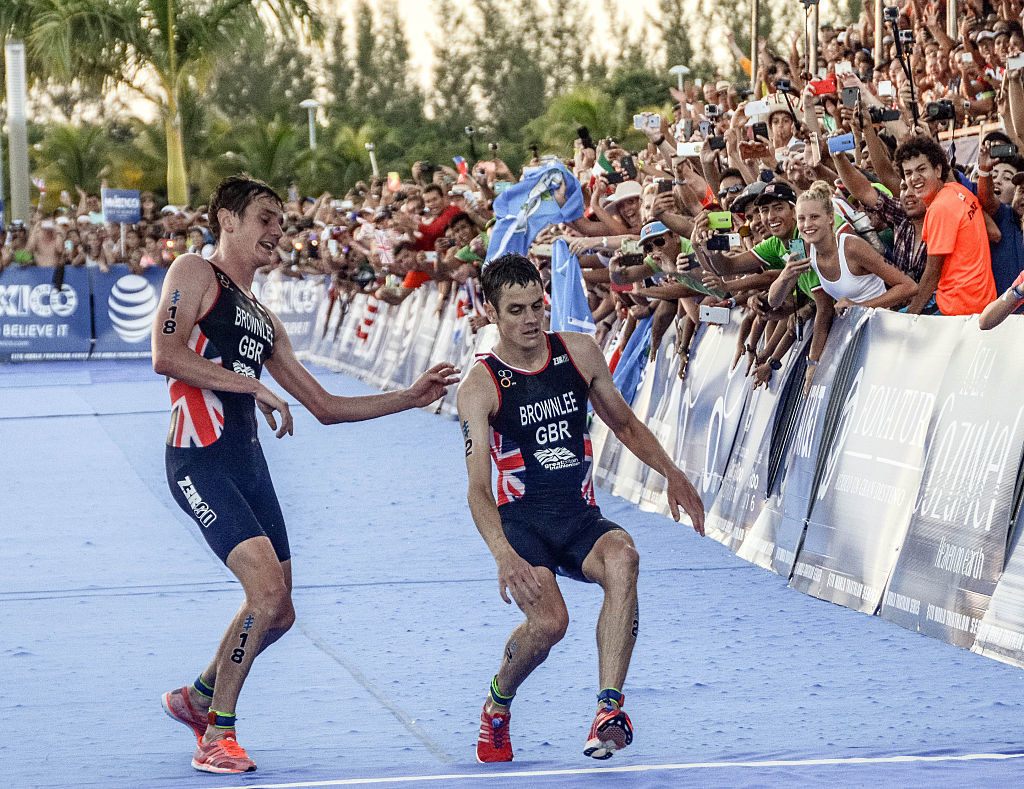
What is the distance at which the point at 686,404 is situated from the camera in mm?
11008

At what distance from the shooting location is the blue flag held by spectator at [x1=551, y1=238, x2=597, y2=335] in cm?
1226

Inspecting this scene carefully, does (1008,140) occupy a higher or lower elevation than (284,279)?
higher

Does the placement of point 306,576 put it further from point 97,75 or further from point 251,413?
point 97,75

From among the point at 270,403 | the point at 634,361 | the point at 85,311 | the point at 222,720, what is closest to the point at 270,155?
the point at 85,311

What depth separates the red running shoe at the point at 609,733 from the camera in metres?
5.03

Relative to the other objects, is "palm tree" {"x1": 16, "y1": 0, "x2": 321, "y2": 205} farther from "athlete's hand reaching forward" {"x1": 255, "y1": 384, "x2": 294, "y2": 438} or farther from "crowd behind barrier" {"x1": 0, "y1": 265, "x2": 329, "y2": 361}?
"athlete's hand reaching forward" {"x1": 255, "y1": 384, "x2": 294, "y2": 438}

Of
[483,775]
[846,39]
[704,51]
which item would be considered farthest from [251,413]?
[704,51]

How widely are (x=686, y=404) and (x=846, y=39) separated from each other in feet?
26.3

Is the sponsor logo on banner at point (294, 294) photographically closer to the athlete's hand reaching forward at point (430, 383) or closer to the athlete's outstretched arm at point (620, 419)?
the athlete's hand reaching forward at point (430, 383)

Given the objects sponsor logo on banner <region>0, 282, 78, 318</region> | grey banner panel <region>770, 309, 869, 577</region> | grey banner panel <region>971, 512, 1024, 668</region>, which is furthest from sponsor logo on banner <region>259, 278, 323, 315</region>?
grey banner panel <region>971, 512, 1024, 668</region>

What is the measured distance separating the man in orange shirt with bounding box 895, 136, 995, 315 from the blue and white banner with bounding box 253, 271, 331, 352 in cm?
1866

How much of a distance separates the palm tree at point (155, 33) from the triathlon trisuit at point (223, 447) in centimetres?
3406

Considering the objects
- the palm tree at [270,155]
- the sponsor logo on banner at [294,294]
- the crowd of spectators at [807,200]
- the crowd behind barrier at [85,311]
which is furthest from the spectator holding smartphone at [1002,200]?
the palm tree at [270,155]

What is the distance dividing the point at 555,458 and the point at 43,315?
2481cm
